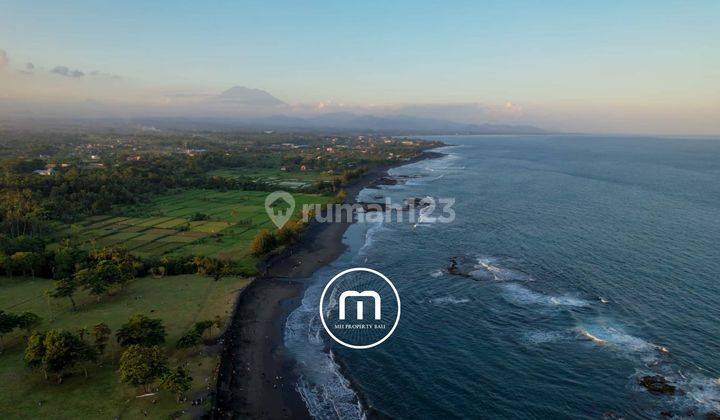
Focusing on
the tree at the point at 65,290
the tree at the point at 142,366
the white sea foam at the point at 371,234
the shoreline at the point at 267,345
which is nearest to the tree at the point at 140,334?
the tree at the point at 142,366

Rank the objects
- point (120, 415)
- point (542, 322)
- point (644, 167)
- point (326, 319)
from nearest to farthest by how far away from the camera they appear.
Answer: point (120, 415), point (542, 322), point (326, 319), point (644, 167)

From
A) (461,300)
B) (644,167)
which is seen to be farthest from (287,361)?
(644,167)

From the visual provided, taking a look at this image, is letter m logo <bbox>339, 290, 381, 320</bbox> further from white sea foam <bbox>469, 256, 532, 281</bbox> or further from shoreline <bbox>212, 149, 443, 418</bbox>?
white sea foam <bbox>469, 256, 532, 281</bbox>

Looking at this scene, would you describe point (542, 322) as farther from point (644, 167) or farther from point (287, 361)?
point (644, 167)

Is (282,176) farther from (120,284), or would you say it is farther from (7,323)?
(7,323)

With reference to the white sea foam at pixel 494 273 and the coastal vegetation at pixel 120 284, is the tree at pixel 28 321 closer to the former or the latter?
the coastal vegetation at pixel 120 284

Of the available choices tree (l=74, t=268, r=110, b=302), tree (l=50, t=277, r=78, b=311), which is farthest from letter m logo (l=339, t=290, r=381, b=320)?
tree (l=50, t=277, r=78, b=311)

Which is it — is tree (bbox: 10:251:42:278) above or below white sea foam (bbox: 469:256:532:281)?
below
